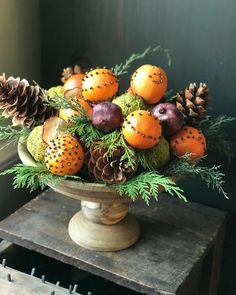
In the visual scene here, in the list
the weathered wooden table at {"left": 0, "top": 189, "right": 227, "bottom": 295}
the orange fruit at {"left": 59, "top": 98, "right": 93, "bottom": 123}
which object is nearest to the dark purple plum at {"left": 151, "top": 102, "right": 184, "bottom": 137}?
the orange fruit at {"left": 59, "top": 98, "right": 93, "bottom": 123}

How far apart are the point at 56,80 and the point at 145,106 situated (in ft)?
1.34

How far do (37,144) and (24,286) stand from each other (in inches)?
9.3

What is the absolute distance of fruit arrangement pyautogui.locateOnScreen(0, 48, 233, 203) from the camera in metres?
0.77

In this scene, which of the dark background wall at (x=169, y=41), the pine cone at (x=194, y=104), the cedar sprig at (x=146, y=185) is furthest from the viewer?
the dark background wall at (x=169, y=41)

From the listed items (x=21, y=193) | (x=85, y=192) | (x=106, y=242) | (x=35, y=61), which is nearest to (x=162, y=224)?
(x=106, y=242)

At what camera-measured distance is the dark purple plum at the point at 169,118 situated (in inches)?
32.2

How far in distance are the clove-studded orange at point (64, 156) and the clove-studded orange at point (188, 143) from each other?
0.15m

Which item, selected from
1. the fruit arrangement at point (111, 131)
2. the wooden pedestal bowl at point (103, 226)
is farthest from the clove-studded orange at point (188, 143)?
the wooden pedestal bowl at point (103, 226)

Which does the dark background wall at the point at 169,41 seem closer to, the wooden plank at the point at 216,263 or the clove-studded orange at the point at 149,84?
the wooden plank at the point at 216,263

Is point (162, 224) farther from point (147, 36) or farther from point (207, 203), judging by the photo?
point (147, 36)

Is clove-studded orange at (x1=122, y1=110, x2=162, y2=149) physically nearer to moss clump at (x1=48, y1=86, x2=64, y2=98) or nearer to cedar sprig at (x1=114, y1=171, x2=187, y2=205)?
cedar sprig at (x1=114, y1=171, x2=187, y2=205)

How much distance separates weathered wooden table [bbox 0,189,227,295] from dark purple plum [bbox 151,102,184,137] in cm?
21

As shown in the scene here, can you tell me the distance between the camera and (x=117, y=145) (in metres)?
0.77

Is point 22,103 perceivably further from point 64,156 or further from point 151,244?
point 151,244
